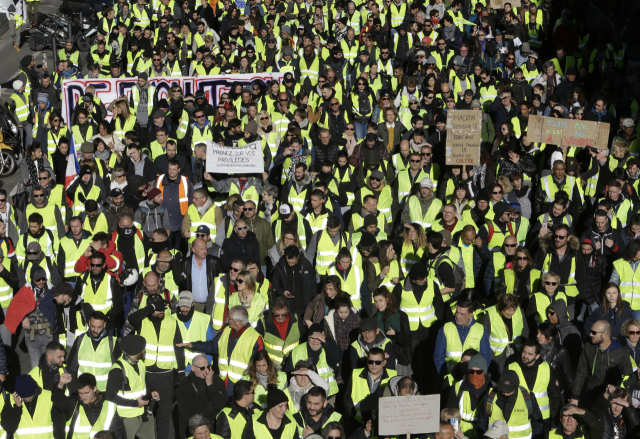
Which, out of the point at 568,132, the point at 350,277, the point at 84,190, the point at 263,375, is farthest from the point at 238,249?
the point at 568,132

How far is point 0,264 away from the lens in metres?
12.4

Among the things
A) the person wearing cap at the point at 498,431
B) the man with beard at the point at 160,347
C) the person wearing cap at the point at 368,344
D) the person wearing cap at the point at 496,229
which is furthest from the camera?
the person wearing cap at the point at 496,229

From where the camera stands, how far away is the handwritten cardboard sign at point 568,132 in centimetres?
1540

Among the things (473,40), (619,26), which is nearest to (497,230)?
(473,40)

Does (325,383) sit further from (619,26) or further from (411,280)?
(619,26)

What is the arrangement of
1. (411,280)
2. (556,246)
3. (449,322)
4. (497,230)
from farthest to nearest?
(497,230)
(556,246)
(411,280)
(449,322)

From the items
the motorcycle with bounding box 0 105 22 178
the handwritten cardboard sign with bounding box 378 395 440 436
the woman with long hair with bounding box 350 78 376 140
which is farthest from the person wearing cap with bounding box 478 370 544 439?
the motorcycle with bounding box 0 105 22 178

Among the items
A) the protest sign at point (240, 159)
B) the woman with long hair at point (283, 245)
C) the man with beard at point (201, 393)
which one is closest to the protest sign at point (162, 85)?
the protest sign at point (240, 159)

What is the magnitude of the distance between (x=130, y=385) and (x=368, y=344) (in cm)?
258

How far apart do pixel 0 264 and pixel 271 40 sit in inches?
430

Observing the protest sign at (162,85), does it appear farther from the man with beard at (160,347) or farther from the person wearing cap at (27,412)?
the person wearing cap at (27,412)

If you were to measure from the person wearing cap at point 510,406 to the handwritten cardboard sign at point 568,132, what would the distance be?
6813mm

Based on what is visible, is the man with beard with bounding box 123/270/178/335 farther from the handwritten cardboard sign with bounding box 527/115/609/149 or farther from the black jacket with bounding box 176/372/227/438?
the handwritten cardboard sign with bounding box 527/115/609/149

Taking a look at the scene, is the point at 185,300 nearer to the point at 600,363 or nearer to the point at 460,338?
the point at 460,338
